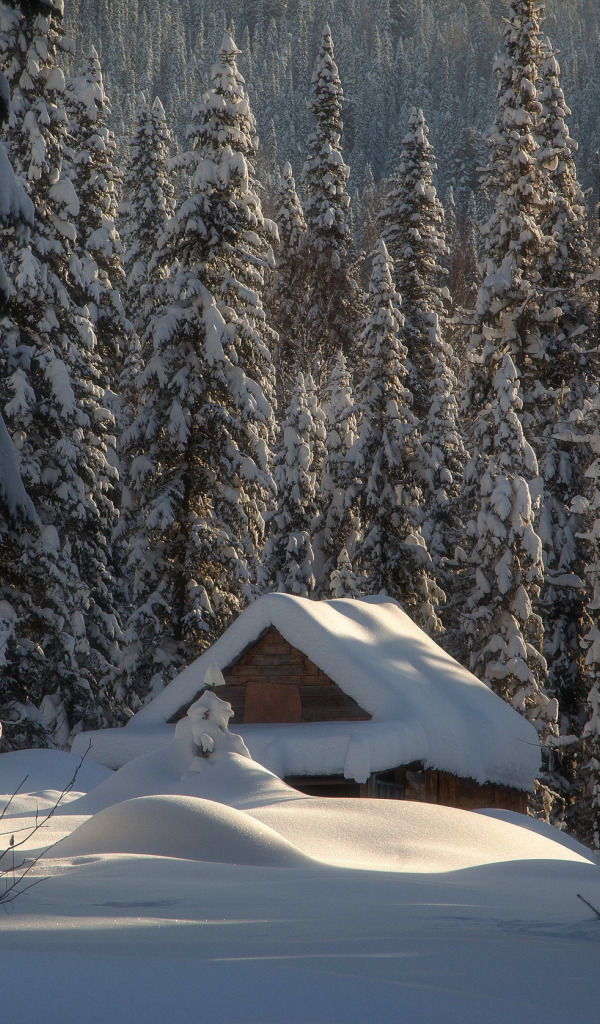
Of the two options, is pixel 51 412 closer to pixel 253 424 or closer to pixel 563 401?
pixel 253 424

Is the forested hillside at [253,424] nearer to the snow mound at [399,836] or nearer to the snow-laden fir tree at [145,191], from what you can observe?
the snow-laden fir tree at [145,191]

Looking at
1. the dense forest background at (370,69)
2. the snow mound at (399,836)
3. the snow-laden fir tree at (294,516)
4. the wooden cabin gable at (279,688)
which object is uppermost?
the dense forest background at (370,69)

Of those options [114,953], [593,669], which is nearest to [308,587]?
[593,669]

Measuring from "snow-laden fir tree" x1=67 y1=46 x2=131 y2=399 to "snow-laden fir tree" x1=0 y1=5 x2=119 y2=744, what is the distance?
720 centimetres

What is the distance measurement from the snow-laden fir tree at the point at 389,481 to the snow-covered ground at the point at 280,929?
55.8 feet

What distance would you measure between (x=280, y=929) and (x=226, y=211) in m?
21.8

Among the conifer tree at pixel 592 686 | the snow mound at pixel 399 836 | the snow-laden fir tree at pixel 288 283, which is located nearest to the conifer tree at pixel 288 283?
the snow-laden fir tree at pixel 288 283

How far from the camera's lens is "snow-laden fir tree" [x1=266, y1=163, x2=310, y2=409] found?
46719 mm

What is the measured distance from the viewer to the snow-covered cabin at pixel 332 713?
1600cm

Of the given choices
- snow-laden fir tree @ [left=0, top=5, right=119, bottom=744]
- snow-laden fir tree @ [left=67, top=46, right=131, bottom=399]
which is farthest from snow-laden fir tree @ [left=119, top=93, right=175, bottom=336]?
snow-laden fir tree @ [left=0, top=5, right=119, bottom=744]

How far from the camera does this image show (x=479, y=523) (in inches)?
1042

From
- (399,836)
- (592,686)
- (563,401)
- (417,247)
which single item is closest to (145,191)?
(417,247)

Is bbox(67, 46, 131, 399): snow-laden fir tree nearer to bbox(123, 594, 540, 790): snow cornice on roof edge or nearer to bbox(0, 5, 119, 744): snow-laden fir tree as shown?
bbox(0, 5, 119, 744): snow-laden fir tree

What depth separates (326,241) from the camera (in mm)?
46531
